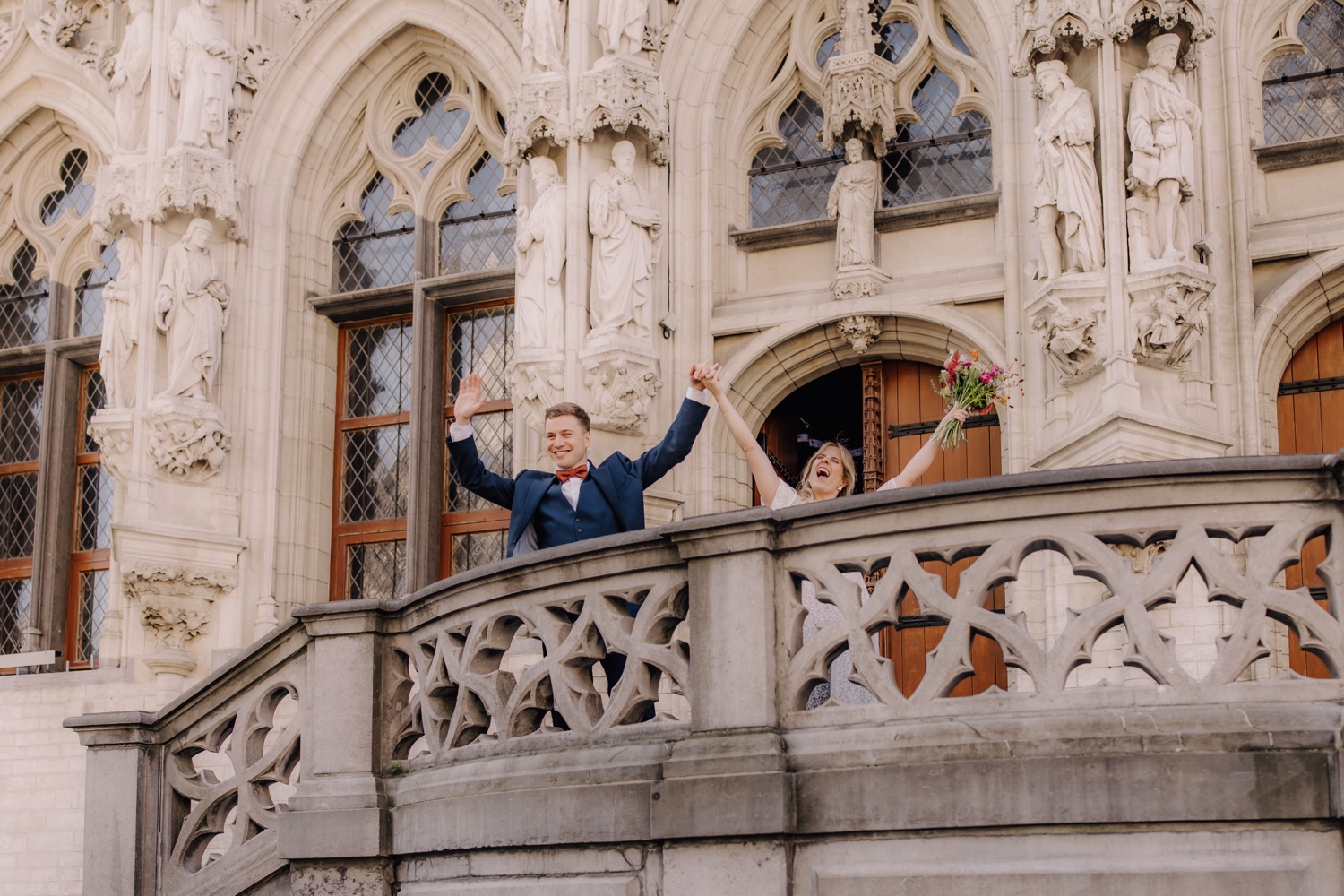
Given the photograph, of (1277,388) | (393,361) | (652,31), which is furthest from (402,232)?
(1277,388)

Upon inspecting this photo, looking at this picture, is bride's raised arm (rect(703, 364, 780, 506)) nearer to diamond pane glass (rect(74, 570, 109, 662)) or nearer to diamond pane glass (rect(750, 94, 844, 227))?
diamond pane glass (rect(750, 94, 844, 227))

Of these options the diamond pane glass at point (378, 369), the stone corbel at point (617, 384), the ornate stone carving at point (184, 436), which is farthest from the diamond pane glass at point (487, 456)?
the stone corbel at point (617, 384)

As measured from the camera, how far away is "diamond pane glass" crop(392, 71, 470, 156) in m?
14.3

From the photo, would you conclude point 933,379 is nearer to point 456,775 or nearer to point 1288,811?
point 456,775

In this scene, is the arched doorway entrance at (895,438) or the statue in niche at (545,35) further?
the statue in niche at (545,35)

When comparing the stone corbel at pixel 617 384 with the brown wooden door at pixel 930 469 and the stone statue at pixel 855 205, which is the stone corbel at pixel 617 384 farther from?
the brown wooden door at pixel 930 469

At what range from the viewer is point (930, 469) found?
12.0 meters

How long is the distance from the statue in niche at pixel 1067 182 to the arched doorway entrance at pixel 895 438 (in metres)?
1.51

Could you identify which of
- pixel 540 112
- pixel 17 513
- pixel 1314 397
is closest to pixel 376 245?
pixel 540 112

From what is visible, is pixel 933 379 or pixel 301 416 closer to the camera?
pixel 933 379

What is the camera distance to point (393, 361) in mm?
14258

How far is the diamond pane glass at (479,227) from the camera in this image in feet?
45.6

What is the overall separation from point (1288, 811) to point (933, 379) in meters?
6.95

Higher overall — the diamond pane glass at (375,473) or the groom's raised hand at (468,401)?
the diamond pane glass at (375,473)
